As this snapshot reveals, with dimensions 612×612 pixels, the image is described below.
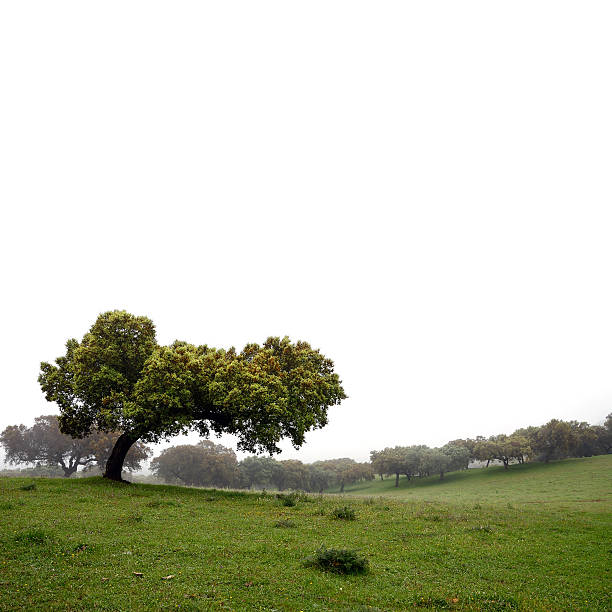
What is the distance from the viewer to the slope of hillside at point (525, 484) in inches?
1852

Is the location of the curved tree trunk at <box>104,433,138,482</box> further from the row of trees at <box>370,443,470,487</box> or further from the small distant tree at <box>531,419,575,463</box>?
the small distant tree at <box>531,419,575,463</box>

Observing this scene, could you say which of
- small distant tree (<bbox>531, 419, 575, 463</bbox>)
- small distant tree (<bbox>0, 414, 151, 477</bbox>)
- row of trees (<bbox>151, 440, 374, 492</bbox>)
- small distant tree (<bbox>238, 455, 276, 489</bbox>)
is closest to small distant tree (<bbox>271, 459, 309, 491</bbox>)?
row of trees (<bbox>151, 440, 374, 492</bbox>)

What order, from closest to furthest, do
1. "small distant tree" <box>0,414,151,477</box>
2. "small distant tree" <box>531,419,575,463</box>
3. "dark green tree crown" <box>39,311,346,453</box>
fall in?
"dark green tree crown" <box>39,311,346,453</box> < "small distant tree" <box>0,414,151,477</box> < "small distant tree" <box>531,419,575,463</box>

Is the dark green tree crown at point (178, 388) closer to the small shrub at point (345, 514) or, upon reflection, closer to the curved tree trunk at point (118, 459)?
the curved tree trunk at point (118, 459)

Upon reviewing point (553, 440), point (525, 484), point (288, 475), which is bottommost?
point (525, 484)

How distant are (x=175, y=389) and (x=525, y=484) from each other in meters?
69.2

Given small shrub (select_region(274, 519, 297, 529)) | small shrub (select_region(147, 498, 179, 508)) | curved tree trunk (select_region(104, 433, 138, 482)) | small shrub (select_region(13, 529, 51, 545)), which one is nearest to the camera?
small shrub (select_region(13, 529, 51, 545))

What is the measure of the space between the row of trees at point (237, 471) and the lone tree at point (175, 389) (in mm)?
63033

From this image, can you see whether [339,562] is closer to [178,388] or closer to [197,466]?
[178,388]

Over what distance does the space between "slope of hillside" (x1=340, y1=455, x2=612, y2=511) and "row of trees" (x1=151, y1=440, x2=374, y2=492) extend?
33.3ft

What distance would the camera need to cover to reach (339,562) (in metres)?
13.7

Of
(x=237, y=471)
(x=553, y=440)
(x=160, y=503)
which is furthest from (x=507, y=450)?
(x=160, y=503)

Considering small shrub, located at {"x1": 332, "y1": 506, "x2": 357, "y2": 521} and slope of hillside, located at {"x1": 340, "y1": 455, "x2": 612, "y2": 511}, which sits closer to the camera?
small shrub, located at {"x1": 332, "y1": 506, "x2": 357, "y2": 521}

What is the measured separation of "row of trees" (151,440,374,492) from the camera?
93438 mm
